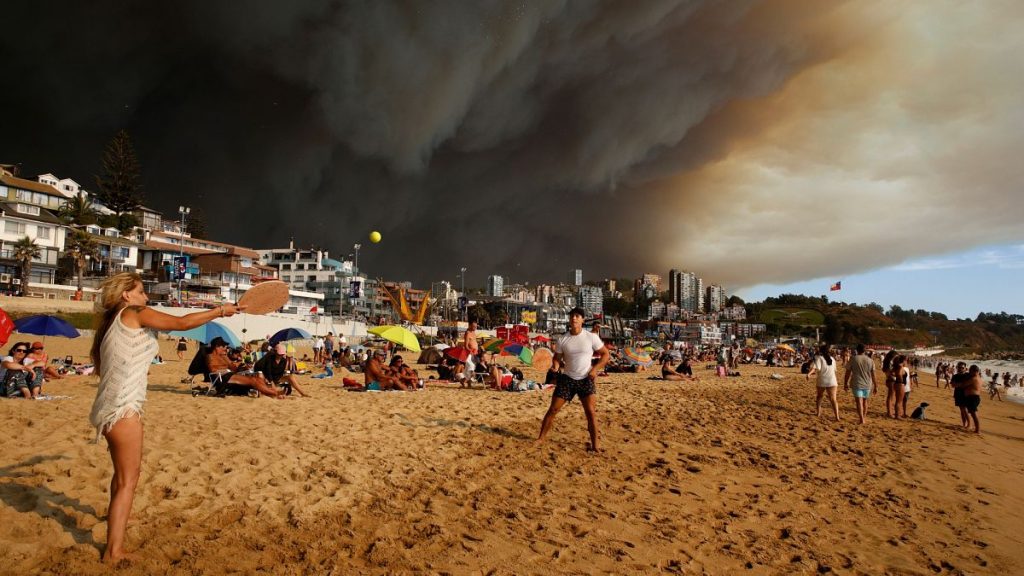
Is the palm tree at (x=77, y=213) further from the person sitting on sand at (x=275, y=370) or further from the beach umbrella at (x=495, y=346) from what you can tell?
the person sitting on sand at (x=275, y=370)

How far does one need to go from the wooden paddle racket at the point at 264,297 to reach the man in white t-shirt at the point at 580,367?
3.44 metres

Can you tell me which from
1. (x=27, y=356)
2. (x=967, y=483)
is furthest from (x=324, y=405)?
(x=967, y=483)

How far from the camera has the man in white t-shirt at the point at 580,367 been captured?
256 inches

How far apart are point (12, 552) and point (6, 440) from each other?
11.3ft

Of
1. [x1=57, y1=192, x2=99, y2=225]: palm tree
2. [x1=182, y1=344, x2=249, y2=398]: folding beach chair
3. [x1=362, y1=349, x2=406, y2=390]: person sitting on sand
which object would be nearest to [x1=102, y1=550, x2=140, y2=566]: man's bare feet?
[x1=182, y1=344, x2=249, y2=398]: folding beach chair

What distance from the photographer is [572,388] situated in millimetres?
6574

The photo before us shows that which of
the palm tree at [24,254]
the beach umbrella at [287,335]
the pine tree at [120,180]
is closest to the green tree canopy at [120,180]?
the pine tree at [120,180]

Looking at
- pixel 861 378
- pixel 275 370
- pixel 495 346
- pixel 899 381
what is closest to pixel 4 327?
pixel 275 370

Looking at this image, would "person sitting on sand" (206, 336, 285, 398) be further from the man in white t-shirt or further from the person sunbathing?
the man in white t-shirt

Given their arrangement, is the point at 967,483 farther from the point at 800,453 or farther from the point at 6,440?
the point at 6,440

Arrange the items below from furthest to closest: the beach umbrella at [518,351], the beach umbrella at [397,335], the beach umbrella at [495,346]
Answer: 1. the beach umbrella at [518,351]
2. the beach umbrella at [495,346]
3. the beach umbrella at [397,335]

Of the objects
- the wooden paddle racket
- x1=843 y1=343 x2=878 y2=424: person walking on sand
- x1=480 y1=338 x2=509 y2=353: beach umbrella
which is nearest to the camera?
the wooden paddle racket

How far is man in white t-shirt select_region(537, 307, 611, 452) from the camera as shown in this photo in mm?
6504

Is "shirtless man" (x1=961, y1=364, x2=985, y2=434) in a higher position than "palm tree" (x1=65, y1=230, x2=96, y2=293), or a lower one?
lower
